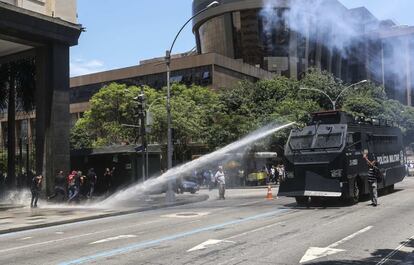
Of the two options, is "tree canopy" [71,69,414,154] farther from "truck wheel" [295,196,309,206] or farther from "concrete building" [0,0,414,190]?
"truck wheel" [295,196,309,206]

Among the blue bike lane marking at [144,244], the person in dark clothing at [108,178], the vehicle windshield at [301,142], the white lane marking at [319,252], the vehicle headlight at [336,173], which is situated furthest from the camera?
the person in dark clothing at [108,178]

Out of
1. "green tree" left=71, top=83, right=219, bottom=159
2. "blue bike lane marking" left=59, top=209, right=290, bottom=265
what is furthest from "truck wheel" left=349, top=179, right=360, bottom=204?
"green tree" left=71, top=83, right=219, bottom=159

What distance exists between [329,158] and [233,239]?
8239mm

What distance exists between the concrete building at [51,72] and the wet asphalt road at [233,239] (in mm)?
9400

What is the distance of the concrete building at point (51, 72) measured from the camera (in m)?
25.5

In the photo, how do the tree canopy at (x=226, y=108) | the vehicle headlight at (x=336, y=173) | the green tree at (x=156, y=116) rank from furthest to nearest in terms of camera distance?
the green tree at (x=156, y=116)
the tree canopy at (x=226, y=108)
the vehicle headlight at (x=336, y=173)

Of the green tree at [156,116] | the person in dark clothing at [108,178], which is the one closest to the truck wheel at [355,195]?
the person in dark clothing at [108,178]

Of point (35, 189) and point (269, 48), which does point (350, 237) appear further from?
point (269, 48)

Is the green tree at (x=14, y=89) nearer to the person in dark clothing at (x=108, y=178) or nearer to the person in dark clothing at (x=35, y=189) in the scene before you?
the person in dark clothing at (x=108, y=178)

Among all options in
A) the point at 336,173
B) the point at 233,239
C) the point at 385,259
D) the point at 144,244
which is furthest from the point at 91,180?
the point at 385,259

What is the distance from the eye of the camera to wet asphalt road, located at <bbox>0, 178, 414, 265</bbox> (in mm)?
9422

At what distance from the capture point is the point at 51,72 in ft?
86.0

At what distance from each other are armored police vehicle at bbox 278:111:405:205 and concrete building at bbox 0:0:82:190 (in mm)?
12016

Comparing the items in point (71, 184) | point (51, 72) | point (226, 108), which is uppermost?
point (226, 108)
